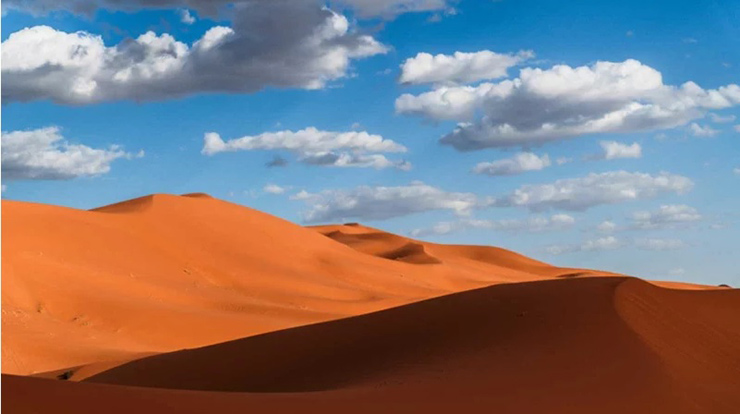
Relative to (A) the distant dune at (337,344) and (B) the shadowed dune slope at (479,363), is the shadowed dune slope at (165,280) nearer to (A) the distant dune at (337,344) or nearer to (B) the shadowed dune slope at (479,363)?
(A) the distant dune at (337,344)

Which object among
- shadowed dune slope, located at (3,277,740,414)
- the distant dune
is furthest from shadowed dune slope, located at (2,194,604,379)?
shadowed dune slope, located at (3,277,740,414)

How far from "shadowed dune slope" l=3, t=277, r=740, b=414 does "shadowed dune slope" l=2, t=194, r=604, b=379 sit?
14.9ft

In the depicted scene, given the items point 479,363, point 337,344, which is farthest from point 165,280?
point 479,363

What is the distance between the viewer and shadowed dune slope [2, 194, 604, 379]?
25.1 m

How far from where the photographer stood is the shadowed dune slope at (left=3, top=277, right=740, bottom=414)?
33.1ft

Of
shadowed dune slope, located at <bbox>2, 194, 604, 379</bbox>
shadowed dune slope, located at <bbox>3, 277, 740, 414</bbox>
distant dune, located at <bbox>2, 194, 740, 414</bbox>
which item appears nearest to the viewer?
shadowed dune slope, located at <bbox>3, 277, 740, 414</bbox>

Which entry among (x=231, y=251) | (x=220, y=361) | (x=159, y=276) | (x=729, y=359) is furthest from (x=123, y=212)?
(x=729, y=359)

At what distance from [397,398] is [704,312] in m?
7.58

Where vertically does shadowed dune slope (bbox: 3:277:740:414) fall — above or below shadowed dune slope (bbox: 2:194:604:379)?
below

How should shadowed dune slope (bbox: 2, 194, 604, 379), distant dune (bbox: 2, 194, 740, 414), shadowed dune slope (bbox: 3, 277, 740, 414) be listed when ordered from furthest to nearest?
shadowed dune slope (bbox: 2, 194, 604, 379) < distant dune (bbox: 2, 194, 740, 414) < shadowed dune slope (bbox: 3, 277, 740, 414)

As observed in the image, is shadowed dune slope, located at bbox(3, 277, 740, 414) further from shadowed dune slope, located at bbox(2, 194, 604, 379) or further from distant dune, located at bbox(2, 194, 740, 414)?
shadowed dune slope, located at bbox(2, 194, 604, 379)

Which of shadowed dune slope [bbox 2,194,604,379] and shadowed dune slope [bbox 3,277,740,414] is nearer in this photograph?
shadowed dune slope [bbox 3,277,740,414]

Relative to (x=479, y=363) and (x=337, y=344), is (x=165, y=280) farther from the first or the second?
(x=479, y=363)

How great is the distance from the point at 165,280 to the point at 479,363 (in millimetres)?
23604
